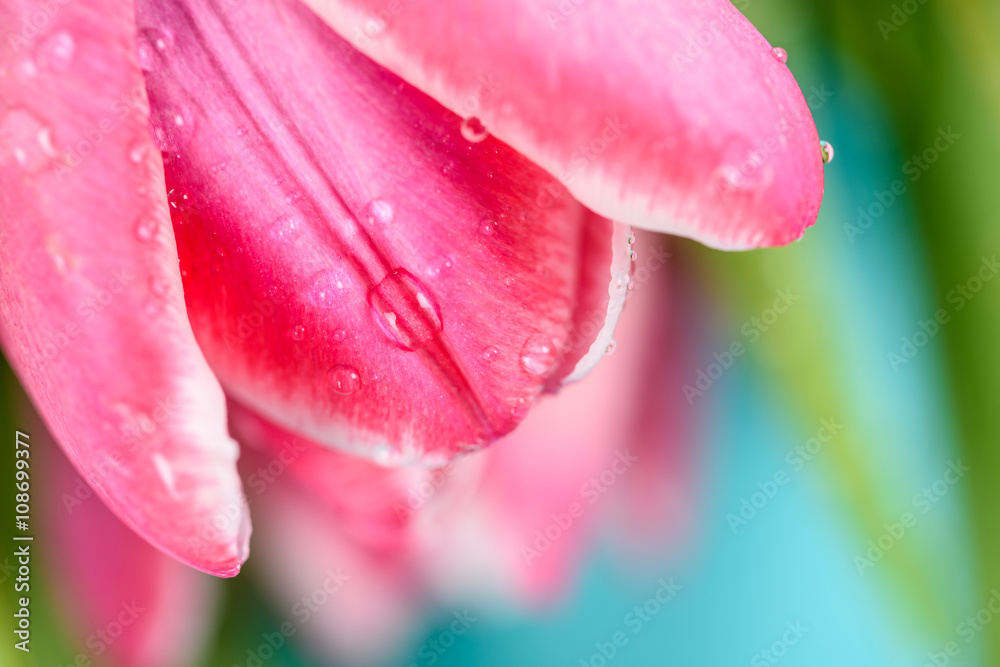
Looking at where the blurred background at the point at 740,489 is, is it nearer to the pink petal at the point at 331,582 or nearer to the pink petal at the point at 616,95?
the pink petal at the point at 331,582

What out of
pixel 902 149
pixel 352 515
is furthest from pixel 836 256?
pixel 352 515

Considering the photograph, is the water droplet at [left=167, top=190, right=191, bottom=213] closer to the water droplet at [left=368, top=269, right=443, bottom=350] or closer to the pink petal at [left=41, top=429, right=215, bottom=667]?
the water droplet at [left=368, top=269, right=443, bottom=350]

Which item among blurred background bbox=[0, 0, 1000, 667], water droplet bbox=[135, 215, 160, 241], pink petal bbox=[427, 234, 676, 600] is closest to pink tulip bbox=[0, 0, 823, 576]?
water droplet bbox=[135, 215, 160, 241]

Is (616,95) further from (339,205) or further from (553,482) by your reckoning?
(553,482)

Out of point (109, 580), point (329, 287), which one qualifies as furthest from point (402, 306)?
point (109, 580)

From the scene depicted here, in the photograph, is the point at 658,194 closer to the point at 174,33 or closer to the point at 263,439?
the point at 174,33
